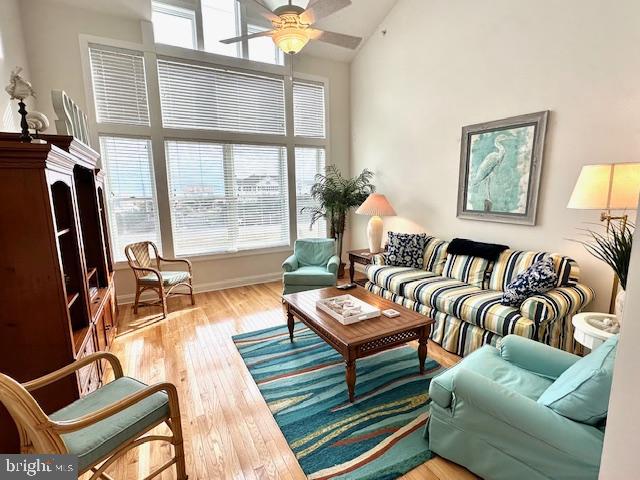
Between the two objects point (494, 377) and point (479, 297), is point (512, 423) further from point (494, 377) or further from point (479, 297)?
point (479, 297)

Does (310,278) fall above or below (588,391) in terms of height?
below

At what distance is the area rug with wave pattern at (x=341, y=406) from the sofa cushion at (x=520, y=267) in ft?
3.62

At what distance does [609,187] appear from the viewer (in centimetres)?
206

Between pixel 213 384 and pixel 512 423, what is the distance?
79.0 inches

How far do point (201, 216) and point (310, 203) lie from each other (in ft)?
5.87

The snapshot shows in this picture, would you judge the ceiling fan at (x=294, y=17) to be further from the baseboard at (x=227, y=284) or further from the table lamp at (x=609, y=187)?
the baseboard at (x=227, y=284)

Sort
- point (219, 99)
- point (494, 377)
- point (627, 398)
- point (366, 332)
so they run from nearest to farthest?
point (627, 398) → point (494, 377) → point (366, 332) → point (219, 99)

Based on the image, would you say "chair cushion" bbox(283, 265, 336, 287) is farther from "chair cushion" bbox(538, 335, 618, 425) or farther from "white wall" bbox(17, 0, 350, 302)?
"chair cushion" bbox(538, 335, 618, 425)

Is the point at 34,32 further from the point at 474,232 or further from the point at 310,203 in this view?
the point at 474,232

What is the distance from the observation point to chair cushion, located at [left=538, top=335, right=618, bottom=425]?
1.23 m

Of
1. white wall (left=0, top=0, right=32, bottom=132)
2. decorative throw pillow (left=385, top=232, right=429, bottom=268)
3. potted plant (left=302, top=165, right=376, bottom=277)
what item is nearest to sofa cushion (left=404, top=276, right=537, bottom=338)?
decorative throw pillow (left=385, top=232, right=429, bottom=268)

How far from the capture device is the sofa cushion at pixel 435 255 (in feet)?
11.9

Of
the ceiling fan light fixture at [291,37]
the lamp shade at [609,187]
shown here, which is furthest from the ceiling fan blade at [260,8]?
the lamp shade at [609,187]

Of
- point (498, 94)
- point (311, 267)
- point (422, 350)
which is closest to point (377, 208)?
point (311, 267)
